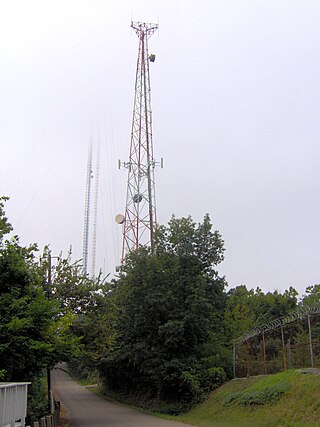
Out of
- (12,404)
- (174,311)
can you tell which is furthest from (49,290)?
(12,404)

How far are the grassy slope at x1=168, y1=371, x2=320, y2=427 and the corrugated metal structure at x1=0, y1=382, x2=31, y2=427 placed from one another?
31.8 ft

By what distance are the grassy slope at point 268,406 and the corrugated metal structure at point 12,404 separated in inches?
382

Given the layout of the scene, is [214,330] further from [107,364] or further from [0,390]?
[0,390]

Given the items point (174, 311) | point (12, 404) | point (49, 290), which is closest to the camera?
point (12, 404)

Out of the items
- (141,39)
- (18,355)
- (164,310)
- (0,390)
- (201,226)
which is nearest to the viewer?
(0,390)

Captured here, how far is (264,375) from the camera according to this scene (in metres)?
26.4

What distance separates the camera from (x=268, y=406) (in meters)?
21.1

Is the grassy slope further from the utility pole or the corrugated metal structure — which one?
the corrugated metal structure

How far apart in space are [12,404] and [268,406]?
13214 millimetres

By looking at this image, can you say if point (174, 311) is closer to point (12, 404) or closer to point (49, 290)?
point (49, 290)

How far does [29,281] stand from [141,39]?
2585cm

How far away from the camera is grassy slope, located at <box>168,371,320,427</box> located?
18.3 metres

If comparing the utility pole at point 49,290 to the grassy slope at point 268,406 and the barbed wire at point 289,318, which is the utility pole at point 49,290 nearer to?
the grassy slope at point 268,406

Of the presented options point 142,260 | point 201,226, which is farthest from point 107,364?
point 201,226
